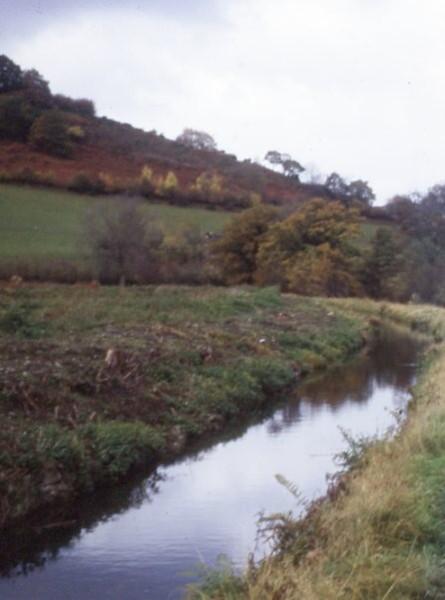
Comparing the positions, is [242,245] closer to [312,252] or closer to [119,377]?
[312,252]

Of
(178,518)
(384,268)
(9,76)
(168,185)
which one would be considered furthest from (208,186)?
(178,518)

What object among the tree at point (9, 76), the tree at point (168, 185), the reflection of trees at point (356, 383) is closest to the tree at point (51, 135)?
the tree at point (9, 76)

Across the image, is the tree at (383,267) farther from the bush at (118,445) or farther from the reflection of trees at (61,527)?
the reflection of trees at (61,527)

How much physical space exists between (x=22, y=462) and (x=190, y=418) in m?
5.59

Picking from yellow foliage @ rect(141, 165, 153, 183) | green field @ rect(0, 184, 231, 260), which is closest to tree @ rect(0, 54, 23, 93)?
green field @ rect(0, 184, 231, 260)

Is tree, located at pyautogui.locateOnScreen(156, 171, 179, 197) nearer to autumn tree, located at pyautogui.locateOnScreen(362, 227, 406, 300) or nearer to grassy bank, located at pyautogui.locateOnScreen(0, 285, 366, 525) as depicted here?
autumn tree, located at pyautogui.locateOnScreen(362, 227, 406, 300)

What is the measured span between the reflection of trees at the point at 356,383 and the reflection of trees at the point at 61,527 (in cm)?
541

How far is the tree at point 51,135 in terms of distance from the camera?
4506 cm

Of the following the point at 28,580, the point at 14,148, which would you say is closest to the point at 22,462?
the point at 28,580

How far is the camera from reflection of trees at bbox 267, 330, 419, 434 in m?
21.1

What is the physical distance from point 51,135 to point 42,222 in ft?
18.1

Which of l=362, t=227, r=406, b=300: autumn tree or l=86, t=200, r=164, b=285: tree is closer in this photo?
l=86, t=200, r=164, b=285: tree

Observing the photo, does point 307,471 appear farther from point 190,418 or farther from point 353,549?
point 353,549

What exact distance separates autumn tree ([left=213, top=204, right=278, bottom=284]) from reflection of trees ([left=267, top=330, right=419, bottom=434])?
21.7 meters
